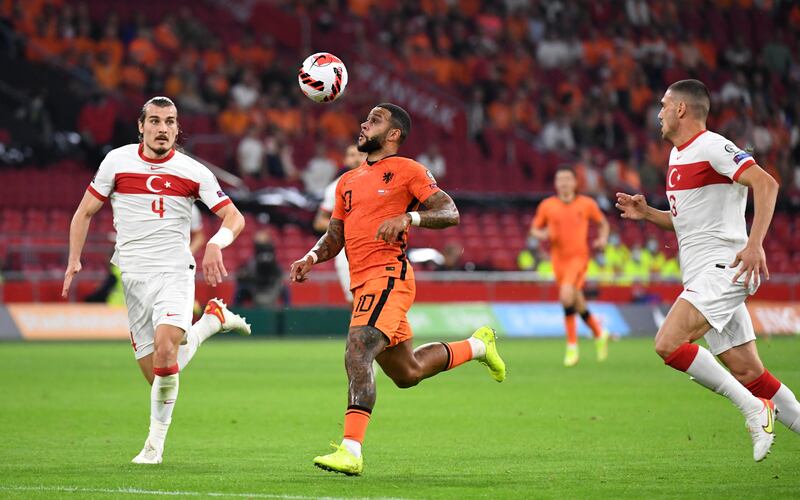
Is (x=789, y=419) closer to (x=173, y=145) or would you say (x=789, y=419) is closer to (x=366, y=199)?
(x=366, y=199)

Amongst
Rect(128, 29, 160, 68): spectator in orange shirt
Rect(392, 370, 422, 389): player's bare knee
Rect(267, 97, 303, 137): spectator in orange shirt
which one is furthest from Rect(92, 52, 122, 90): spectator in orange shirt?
Rect(392, 370, 422, 389): player's bare knee

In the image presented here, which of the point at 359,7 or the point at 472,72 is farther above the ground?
the point at 359,7

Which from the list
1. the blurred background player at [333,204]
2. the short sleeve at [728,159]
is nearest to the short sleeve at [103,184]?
the short sleeve at [728,159]

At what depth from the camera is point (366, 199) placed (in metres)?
8.83

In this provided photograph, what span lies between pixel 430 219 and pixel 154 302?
232 centimetres

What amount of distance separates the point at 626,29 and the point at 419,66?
7527 millimetres

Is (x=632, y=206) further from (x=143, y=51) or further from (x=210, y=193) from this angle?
(x=143, y=51)

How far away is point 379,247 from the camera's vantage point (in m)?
8.76

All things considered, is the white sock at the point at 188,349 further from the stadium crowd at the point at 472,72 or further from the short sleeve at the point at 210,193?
the stadium crowd at the point at 472,72

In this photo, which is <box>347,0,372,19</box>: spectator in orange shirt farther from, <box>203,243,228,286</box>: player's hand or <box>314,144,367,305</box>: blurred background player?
<box>203,243,228,286</box>: player's hand

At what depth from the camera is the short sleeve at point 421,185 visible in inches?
343

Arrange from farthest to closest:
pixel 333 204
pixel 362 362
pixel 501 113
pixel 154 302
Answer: pixel 501 113 → pixel 333 204 → pixel 154 302 → pixel 362 362

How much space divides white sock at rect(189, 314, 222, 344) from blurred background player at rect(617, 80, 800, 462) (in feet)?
12.1

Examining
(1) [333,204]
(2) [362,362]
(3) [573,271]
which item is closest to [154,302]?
(2) [362,362]
